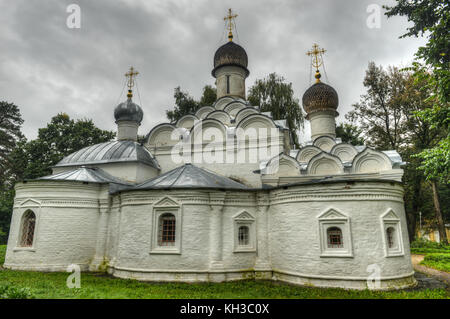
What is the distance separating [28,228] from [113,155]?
13.5 ft

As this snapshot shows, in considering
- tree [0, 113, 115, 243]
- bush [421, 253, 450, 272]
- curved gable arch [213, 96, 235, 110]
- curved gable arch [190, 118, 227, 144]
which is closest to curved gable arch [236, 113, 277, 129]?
curved gable arch [190, 118, 227, 144]

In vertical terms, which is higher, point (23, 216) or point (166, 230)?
point (23, 216)

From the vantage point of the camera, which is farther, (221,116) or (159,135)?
(221,116)

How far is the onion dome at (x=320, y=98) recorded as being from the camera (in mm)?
13352

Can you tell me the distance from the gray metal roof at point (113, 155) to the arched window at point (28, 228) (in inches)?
124

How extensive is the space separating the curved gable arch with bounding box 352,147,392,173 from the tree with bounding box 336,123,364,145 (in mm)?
13078

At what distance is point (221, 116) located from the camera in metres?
13.6

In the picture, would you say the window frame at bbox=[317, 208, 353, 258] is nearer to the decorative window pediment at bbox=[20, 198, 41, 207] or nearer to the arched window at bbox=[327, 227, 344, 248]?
the arched window at bbox=[327, 227, 344, 248]

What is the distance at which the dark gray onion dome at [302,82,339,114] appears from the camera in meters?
13.4

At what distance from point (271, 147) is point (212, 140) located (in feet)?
8.46

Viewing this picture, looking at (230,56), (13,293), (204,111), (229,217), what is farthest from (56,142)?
(13,293)
